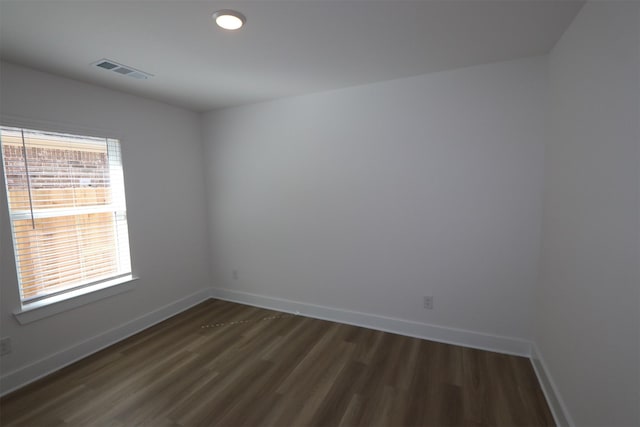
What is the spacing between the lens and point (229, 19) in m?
1.63

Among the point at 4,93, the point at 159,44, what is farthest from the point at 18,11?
the point at 4,93

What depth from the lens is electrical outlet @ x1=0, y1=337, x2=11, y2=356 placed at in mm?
2098

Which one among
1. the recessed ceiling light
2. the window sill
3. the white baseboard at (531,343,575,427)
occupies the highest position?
the recessed ceiling light

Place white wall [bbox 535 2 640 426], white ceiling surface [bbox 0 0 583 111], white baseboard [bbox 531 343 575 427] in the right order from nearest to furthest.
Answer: white wall [bbox 535 2 640 426]
white ceiling surface [bbox 0 0 583 111]
white baseboard [bbox 531 343 575 427]

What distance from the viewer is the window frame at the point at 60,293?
213cm

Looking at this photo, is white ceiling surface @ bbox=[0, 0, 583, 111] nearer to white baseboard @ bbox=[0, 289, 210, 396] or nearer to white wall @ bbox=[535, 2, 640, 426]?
white wall @ bbox=[535, 2, 640, 426]

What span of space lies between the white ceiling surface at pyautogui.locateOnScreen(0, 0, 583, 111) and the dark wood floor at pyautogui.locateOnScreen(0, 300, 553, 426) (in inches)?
96.3

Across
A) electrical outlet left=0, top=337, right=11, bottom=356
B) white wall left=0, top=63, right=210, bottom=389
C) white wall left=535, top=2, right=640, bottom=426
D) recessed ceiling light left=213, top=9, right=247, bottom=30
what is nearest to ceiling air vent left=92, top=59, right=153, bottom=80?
white wall left=0, top=63, right=210, bottom=389

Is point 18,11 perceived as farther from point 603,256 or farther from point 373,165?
point 603,256

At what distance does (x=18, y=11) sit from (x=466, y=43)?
2.68 m

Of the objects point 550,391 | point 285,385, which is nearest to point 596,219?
point 550,391

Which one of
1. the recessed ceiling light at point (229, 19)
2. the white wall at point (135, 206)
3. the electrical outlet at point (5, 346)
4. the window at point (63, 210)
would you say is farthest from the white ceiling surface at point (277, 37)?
the electrical outlet at point (5, 346)

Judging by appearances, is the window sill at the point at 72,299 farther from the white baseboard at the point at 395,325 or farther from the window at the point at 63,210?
the white baseboard at the point at 395,325

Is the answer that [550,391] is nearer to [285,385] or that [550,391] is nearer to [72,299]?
[285,385]
